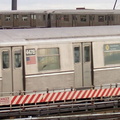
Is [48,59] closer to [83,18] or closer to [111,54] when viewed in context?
[111,54]

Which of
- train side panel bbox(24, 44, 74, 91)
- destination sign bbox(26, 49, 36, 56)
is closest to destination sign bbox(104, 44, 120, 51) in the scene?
train side panel bbox(24, 44, 74, 91)

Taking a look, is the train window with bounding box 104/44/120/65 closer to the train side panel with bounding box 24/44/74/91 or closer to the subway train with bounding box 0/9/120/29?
the train side panel with bounding box 24/44/74/91

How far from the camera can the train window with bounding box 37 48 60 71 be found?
1599cm

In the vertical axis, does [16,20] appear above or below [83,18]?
below

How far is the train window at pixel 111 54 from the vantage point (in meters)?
17.6

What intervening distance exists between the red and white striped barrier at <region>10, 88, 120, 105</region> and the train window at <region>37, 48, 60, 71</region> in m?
1.30

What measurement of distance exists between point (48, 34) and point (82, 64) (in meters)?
2.16

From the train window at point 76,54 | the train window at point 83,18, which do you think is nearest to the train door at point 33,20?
the train window at point 83,18

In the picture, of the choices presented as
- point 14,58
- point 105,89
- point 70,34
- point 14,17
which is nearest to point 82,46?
point 70,34

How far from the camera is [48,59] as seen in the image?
16.1m

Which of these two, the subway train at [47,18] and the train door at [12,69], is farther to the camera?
the subway train at [47,18]

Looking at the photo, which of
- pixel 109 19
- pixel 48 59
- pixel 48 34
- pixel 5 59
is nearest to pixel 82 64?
pixel 48 59

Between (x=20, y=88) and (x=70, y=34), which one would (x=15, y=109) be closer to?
(x=20, y=88)

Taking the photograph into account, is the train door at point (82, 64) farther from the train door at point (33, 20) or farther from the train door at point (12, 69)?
the train door at point (33, 20)
